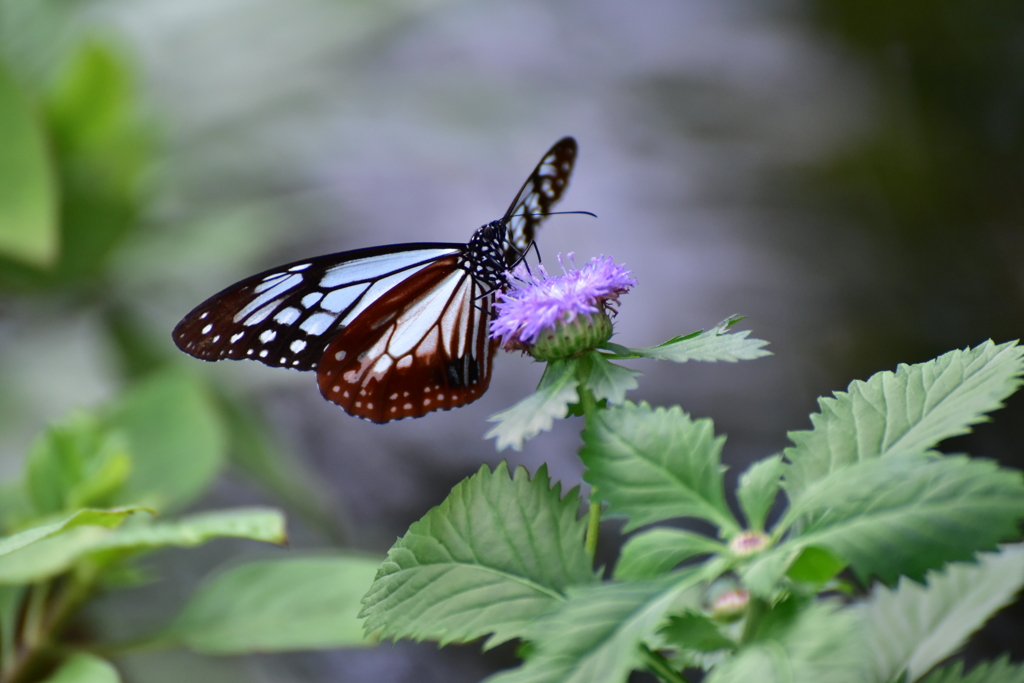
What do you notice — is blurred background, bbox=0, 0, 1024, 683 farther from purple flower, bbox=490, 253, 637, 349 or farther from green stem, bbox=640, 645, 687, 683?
green stem, bbox=640, 645, 687, 683

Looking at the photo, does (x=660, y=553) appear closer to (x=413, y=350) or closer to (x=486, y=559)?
(x=486, y=559)

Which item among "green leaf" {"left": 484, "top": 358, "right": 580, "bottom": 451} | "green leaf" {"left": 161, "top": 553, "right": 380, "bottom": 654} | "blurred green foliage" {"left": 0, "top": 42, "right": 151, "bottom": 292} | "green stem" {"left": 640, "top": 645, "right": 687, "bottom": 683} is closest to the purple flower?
"green leaf" {"left": 484, "top": 358, "right": 580, "bottom": 451}

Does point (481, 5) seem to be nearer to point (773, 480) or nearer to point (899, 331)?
point (899, 331)

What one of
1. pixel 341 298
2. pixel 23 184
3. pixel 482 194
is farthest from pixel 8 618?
pixel 482 194

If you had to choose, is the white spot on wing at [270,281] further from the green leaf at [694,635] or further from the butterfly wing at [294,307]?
the green leaf at [694,635]

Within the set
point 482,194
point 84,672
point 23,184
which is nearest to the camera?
point 84,672


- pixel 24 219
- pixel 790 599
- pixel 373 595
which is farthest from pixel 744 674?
pixel 24 219
